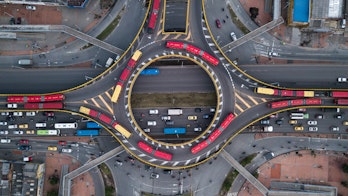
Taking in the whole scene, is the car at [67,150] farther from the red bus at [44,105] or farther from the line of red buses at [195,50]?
the line of red buses at [195,50]

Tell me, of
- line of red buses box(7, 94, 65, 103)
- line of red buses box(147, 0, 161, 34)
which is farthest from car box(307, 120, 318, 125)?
line of red buses box(7, 94, 65, 103)

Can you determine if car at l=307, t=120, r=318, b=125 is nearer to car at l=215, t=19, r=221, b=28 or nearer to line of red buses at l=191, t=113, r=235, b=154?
line of red buses at l=191, t=113, r=235, b=154

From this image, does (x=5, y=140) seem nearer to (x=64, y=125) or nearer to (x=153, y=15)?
(x=64, y=125)

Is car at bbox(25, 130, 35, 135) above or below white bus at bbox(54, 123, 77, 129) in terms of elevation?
below

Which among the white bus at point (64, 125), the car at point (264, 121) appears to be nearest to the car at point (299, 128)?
the car at point (264, 121)

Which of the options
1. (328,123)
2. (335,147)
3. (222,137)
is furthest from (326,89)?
(222,137)

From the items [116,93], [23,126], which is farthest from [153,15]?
[23,126]

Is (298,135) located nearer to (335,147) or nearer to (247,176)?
(335,147)

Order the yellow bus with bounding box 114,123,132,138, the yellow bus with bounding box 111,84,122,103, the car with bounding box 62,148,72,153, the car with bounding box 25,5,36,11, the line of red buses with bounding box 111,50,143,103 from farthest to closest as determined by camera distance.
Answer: the car with bounding box 62,148,72,153
the car with bounding box 25,5,36,11
the yellow bus with bounding box 111,84,122,103
the line of red buses with bounding box 111,50,143,103
the yellow bus with bounding box 114,123,132,138
